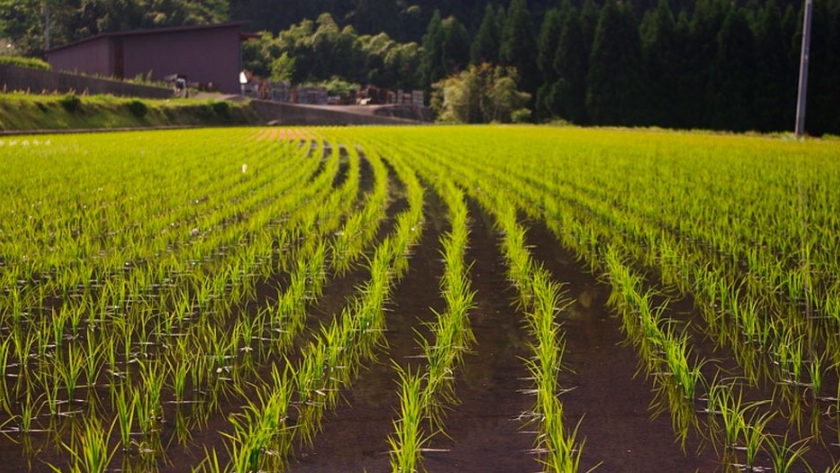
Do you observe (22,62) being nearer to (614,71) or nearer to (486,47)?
(614,71)

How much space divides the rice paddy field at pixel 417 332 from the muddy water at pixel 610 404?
0.01 meters

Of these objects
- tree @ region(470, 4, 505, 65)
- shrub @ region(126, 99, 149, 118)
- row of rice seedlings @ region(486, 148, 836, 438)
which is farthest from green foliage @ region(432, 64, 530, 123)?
row of rice seedlings @ region(486, 148, 836, 438)

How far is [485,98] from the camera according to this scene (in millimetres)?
53031

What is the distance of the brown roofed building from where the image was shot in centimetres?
4684

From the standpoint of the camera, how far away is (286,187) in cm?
1206

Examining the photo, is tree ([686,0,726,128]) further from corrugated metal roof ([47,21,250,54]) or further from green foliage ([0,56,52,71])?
green foliage ([0,56,52,71])

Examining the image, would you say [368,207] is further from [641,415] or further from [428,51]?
[428,51]

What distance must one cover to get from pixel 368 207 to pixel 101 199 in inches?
105

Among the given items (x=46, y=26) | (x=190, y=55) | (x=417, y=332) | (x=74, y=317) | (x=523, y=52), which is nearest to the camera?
(x=74, y=317)

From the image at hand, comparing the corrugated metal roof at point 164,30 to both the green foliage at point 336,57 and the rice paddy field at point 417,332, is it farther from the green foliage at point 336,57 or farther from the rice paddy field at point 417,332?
the rice paddy field at point 417,332

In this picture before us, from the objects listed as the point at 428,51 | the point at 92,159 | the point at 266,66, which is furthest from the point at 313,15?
the point at 92,159

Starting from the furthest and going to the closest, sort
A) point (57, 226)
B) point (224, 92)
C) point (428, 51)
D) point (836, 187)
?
point (428, 51)
point (224, 92)
point (836, 187)
point (57, 226)

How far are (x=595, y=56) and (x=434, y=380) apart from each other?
4887 cm

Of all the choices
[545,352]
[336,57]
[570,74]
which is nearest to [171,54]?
[570,74]
